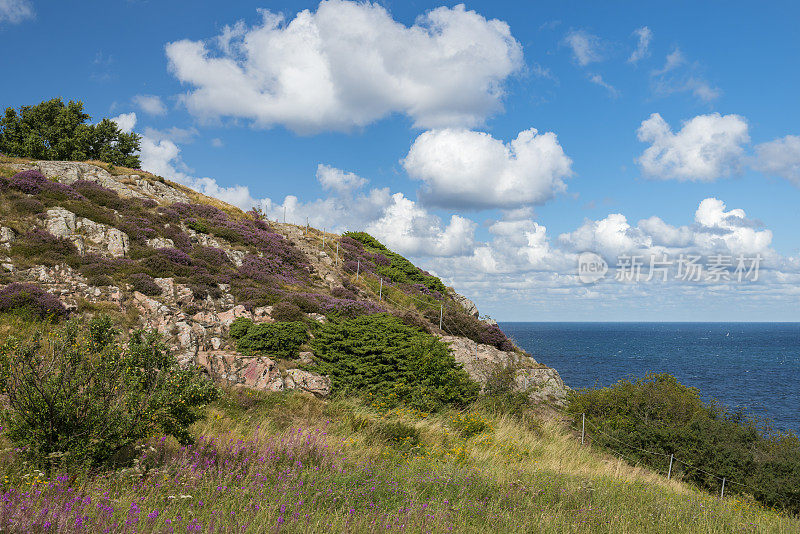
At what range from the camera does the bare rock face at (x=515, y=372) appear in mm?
19094

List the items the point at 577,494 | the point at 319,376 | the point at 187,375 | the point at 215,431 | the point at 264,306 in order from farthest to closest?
the point at 264,306 < the point at 319,376 < the point at 215,431 < the point at 577,494 < the point at 187,375

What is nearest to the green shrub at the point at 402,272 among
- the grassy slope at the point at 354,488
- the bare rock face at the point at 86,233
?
the bare rock face at the point at 86,233

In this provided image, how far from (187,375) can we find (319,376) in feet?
26.1

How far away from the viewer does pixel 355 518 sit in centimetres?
463

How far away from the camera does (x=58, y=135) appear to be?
4119 centimetres

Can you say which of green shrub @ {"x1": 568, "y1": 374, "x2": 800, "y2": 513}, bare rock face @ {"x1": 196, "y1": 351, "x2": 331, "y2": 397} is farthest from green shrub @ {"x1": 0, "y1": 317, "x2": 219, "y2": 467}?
green shrub @ {"x1": 568, "y1": 374, "x2": 800, "y2": 513}

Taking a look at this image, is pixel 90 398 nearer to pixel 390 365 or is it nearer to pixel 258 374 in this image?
pixel 258 374

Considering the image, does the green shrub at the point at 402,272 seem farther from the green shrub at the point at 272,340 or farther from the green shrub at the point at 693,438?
the green shrub at the point at 272,340

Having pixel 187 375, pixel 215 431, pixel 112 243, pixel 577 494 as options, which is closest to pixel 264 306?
pixel 112 243

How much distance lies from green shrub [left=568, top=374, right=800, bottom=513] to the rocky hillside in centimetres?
368

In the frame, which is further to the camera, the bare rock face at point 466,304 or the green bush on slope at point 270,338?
the bare rock face at point 466,304

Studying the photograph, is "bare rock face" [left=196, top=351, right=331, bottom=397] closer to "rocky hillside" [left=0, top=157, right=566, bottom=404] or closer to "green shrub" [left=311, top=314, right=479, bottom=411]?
"rocky hillside" [left=0, top=157, right=566, bottom=404]

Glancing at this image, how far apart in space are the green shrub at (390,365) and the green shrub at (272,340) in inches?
34.7

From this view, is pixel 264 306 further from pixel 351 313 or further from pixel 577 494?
pixel 577 494
